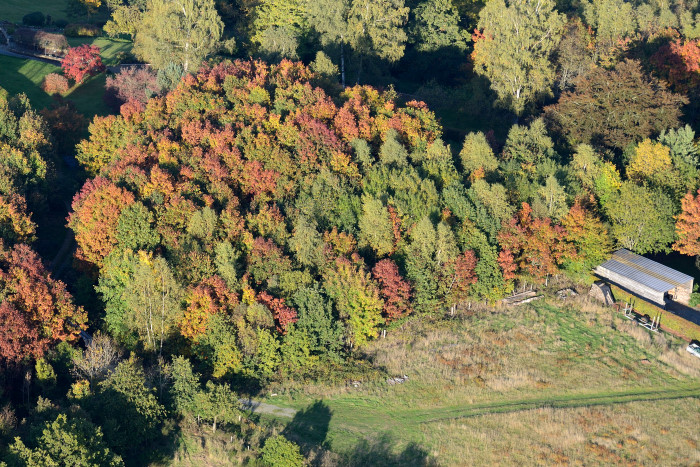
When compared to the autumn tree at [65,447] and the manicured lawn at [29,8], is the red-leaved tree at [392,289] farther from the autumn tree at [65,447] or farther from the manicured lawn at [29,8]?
the manicured lawn at [29,8]

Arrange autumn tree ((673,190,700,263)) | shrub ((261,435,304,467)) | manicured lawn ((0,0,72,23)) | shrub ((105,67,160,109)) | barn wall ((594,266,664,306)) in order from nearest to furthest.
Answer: shrub ((261,435,304,467)), barn wall ((594,266,664,306)), autumn tree ((673,190,700,263)), shrub ((105,67,160,109)), manicured lawn ((0,0,72,23))

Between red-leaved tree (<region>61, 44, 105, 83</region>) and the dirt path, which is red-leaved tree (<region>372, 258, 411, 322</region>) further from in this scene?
red-leaved tree (<region>61, 44, 105, 83</region>)

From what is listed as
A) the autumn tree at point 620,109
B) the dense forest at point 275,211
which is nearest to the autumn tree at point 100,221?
the dense forest at point 275,211

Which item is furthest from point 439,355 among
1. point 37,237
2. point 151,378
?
point 37,237

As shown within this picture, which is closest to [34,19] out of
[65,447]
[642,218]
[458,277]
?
[458,277]

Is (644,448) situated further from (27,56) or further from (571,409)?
(27,56)

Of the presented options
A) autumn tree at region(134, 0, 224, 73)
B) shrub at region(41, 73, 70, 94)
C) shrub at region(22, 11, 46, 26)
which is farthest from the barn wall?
shrub at region(22, 11, 46, 26)

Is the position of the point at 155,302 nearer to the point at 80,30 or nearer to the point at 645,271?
the point at 645,271

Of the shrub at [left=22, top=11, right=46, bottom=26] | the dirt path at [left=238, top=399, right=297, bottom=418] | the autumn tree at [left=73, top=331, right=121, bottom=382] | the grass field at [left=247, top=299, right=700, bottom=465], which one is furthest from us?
the shrub at [left=22, top=11, right=46, bottom=26]
